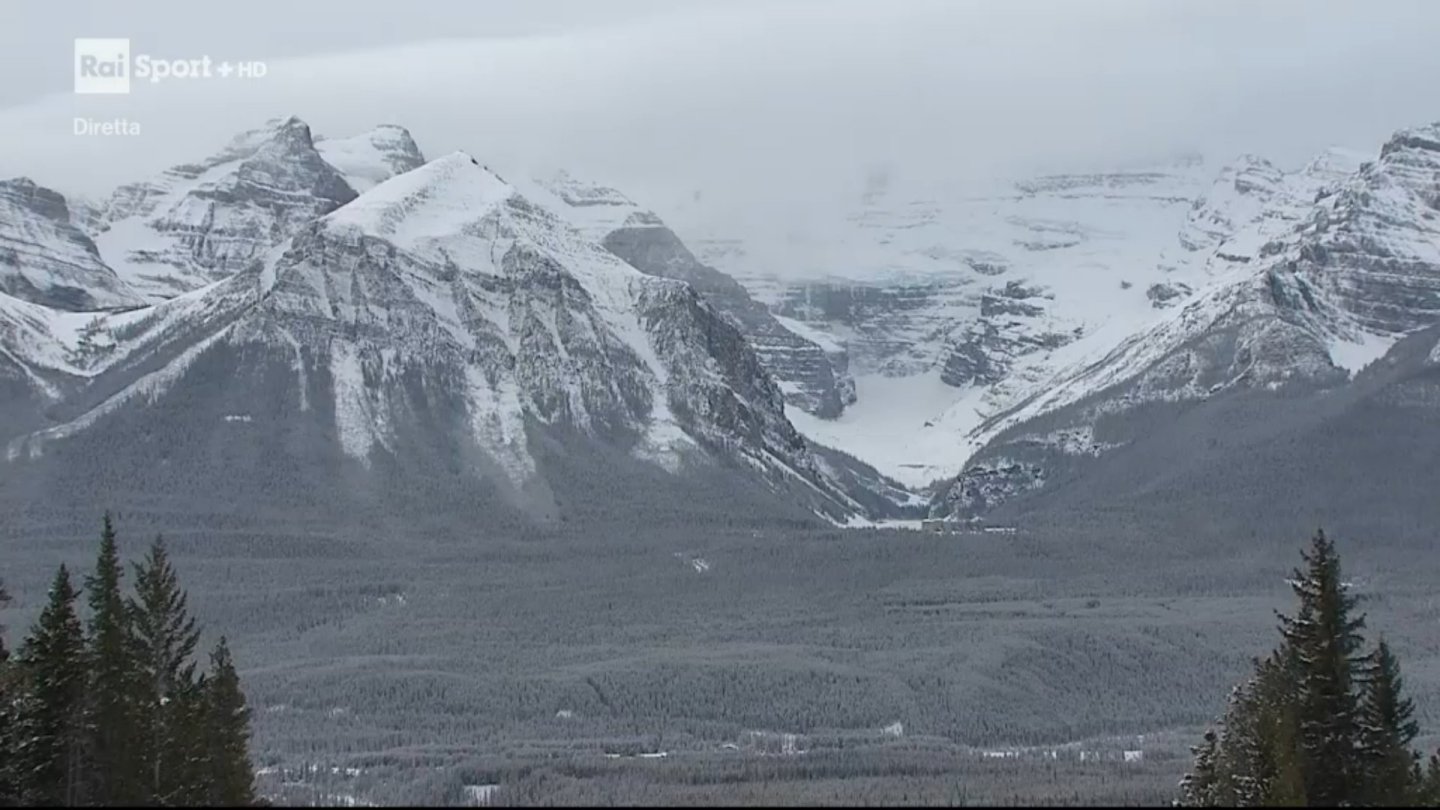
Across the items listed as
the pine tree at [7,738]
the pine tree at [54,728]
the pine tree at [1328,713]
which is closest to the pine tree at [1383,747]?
the pine tree at [1328,713]

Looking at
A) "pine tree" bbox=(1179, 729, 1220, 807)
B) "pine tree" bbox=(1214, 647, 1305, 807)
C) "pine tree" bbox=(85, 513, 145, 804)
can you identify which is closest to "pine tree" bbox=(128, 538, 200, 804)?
"pine tree" bbox=(85, 513, 145, 804)

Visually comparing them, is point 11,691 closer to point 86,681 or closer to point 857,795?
point 86,681

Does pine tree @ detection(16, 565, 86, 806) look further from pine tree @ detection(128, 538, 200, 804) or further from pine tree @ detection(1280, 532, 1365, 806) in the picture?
pine tree @ detection(1280, 532, 1365, 806)

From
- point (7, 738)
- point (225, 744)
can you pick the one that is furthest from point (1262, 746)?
point (7, 738)

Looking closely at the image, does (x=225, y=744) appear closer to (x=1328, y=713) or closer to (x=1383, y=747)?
(x=1328, y=713)

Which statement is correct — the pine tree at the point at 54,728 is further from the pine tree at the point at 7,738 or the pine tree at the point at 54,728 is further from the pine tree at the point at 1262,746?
the pine tree at the point at 1262,746
